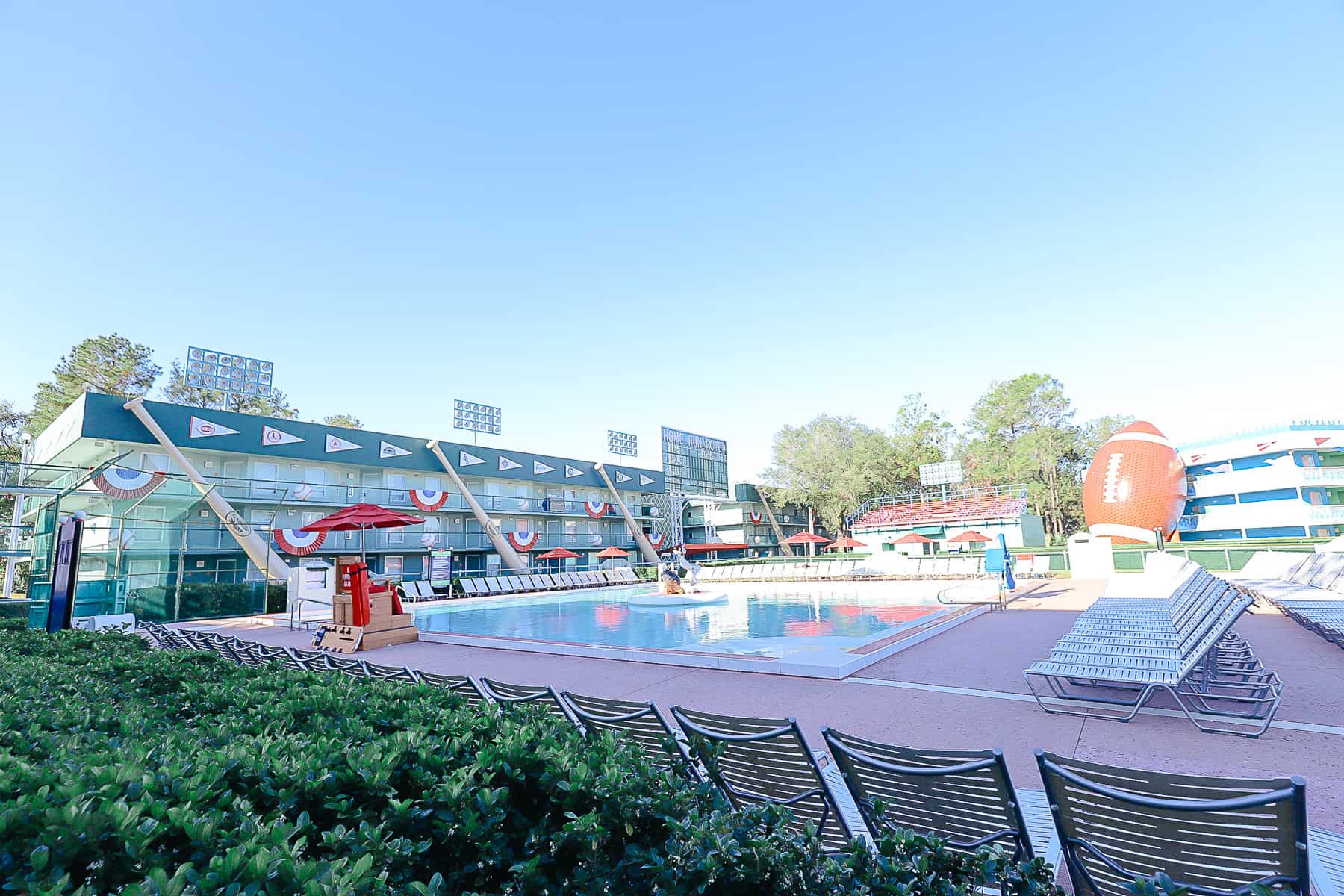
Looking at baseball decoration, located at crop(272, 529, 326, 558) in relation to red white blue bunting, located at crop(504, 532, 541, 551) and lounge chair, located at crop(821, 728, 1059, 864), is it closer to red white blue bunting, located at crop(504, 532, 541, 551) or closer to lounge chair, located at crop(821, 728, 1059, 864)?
red white blue bunting, located at crop(504, 532, 541, 551)

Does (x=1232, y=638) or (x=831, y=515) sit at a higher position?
(x=831, y=515)

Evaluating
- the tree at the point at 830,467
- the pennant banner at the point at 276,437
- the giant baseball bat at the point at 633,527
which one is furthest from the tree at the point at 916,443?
the pennant banner at the point at 276,437

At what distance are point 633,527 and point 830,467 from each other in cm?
1991

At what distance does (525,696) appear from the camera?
14.4 ft

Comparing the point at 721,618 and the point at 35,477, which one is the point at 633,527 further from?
the point at 35,477

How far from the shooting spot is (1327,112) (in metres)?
10.9

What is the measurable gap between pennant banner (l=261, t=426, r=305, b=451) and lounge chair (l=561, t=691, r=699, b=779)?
30.5m

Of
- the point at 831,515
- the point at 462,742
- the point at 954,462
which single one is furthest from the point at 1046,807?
the point at 954,462

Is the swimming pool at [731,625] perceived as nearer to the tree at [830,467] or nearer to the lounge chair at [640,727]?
the lounge chair at [640,727]

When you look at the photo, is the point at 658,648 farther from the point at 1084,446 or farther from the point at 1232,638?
the point at 1084,446

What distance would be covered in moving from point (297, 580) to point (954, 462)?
175 feet

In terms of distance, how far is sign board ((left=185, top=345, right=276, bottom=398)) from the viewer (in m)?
36.3

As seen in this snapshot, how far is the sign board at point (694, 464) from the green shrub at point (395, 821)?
40.6 meters

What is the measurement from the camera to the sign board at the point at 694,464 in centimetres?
4409
